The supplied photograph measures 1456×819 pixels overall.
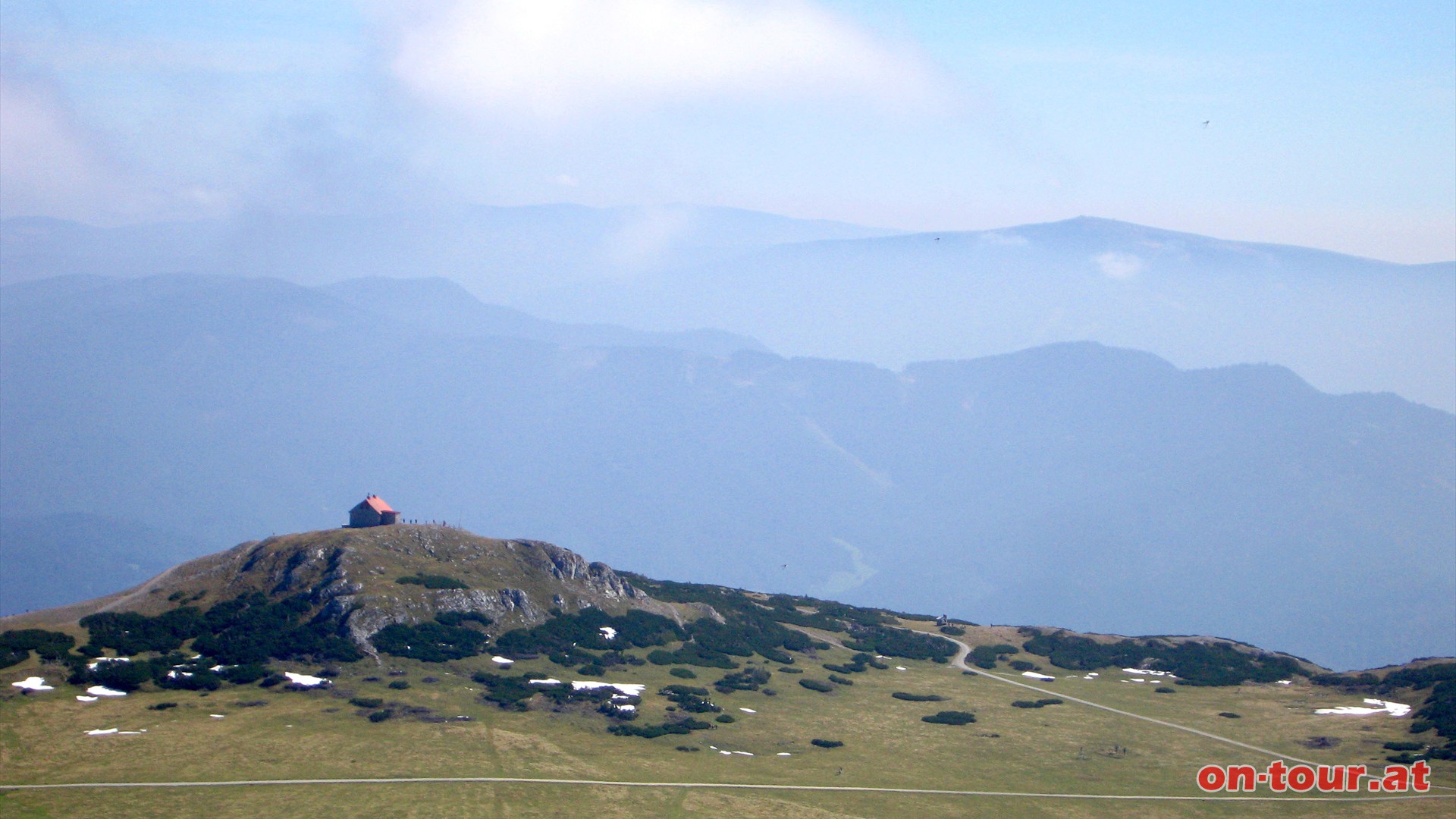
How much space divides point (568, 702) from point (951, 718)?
118ft

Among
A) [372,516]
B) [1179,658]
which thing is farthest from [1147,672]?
[372,516]

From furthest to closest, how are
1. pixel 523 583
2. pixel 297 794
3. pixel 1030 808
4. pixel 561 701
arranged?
pixel 523 583
pixel 561 701
pixel 1030 808
pixel 297 794

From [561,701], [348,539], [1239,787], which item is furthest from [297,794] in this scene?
[1239,787]

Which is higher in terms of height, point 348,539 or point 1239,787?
point 348,539

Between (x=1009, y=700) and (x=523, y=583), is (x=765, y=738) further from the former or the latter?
(x=523, y=583)

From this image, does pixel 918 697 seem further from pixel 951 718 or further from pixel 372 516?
pixel 372 516

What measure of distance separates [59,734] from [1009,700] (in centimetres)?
8534

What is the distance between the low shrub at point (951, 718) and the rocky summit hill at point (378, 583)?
3944cm

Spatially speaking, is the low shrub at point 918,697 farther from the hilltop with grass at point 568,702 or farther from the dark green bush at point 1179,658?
the dark green bush at point 1179,658

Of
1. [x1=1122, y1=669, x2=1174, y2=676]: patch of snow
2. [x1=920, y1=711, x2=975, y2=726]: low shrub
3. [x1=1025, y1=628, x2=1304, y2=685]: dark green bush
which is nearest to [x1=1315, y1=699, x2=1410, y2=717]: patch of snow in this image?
[x1=1025, y1=628, x2=1304, y2=685]: dark green bush

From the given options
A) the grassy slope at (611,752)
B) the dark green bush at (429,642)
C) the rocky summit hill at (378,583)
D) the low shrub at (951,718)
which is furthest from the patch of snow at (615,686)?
the low shrub at (951,718)

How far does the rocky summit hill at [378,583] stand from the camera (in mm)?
108750

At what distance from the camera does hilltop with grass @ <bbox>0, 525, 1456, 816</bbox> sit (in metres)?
77.4

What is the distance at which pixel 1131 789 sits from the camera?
83188 millimetres
